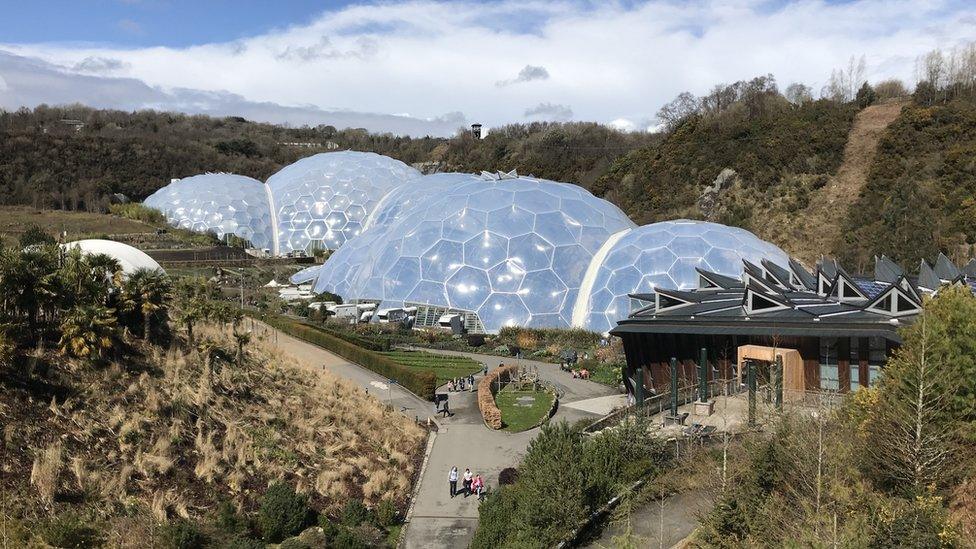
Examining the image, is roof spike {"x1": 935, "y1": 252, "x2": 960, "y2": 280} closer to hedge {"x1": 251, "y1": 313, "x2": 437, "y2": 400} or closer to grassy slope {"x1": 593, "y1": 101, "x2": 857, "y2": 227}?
hedge {"x1": 251, "y1": 313, "x2": 437, "y2": 400}

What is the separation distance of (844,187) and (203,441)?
5271cm

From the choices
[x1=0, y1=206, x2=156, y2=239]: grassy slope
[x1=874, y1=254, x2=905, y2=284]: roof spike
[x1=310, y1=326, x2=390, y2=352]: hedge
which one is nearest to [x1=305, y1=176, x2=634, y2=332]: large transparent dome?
[x1=310, y1=326, x2=390, y2=352]: hedge

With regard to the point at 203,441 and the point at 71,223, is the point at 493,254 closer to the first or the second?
the point at 203,441

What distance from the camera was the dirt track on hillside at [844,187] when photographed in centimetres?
5500

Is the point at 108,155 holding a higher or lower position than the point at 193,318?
higher

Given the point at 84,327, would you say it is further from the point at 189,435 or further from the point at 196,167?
the point at 196,167

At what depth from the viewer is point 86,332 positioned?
64.7 ft

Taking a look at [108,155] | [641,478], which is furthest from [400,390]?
[108,155]

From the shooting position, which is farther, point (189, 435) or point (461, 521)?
point (189, 435)

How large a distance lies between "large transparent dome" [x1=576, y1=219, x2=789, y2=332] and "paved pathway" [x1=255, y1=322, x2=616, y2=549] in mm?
5243

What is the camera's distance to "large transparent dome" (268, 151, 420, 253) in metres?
64.2

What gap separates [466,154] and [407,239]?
2970 inches

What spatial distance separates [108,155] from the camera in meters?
101

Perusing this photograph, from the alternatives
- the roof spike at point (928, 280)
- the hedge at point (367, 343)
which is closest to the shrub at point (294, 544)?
the hedge at point (367, 343)
